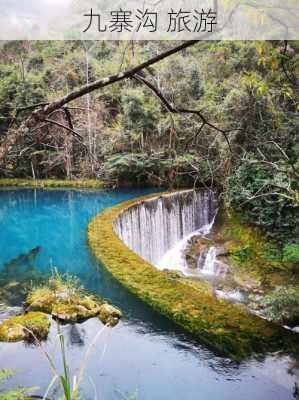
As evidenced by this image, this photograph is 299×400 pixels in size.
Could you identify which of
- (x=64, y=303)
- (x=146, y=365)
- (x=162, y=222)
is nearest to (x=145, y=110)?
(x=162, y=222)

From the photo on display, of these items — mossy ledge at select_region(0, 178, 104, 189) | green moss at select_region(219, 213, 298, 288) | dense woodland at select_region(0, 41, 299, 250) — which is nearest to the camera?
green moss at select_region(219, 213, 298, 288)

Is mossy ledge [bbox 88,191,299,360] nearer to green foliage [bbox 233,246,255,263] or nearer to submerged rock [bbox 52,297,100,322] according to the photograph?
submerged rock [bbox 52,297,100,322]

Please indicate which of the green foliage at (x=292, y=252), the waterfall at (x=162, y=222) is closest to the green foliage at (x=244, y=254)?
the green foliage at (x=292, y=252)

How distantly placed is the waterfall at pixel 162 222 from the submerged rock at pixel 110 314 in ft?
14.0

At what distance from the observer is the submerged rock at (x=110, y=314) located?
4116 mm

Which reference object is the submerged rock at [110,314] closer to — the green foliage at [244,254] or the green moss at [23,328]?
the green moss at [23,328]

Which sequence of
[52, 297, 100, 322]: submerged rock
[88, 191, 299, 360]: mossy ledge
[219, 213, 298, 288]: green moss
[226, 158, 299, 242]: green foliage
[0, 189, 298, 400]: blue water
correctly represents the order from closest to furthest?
1. [0, 189, 298, 400]: blue water
2. [88, 191, 299, 360]: mossy ledge
3. [52, 297, 100, 322]: submerged rock
4. [219, 213, 298, 288]: green moss
5. [226, 158, 299, 242]: green foliage

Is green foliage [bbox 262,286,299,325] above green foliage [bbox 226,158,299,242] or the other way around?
the other way around

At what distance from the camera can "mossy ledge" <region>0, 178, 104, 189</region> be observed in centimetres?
1627

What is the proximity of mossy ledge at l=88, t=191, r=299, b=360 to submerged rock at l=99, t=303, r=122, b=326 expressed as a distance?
1.42ft

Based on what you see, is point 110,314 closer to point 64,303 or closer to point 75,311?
point 75,311

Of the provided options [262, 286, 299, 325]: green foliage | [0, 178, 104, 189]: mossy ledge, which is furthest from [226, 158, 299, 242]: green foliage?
[0, 178, 104, 189]: mossy ledge

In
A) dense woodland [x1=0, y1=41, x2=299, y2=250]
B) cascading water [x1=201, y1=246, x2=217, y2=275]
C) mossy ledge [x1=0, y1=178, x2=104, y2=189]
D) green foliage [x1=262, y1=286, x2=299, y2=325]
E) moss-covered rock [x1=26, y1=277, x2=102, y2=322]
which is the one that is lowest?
cascading water [x1=201, y1=246, x2=217, y2=275]

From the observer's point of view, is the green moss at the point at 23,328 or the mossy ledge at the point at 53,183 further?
the mossy ledge at the point at 53,183
